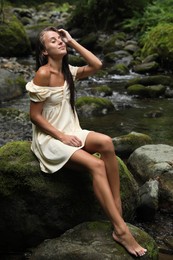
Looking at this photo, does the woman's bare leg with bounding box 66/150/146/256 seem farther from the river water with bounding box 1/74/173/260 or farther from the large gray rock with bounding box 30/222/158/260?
the river water with bounding box 1/74/173/260

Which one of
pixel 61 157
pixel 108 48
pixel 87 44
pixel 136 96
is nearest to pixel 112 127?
pixel 136 96

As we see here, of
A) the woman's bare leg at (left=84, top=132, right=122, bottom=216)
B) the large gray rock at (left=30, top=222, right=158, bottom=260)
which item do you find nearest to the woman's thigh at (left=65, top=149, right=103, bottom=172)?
the woman's bare leg at (left=84, top=132, right=122, bottom=216)

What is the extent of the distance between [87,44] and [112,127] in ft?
40.9

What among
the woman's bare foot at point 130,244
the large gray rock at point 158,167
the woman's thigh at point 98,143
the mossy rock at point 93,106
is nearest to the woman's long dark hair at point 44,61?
the woman's thigh at point 98,143

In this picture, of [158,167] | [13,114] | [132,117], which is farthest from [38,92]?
[132,117]

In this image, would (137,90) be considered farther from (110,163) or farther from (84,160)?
(84,160)

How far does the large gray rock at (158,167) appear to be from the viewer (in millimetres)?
5473

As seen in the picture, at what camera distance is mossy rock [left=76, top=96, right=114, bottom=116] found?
1050 cm

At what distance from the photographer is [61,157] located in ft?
13.1

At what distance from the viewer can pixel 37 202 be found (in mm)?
4242

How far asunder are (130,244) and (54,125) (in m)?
1.32

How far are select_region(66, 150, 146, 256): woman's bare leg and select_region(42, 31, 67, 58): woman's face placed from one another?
3.33 ft

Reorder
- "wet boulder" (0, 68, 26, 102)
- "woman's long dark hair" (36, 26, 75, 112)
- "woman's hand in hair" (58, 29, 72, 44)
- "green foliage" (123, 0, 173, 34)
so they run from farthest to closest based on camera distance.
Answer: "green foliage" (123, 0, 173, 34) → "wet boulder" (0, 68, 26, 102) → "woman's hand in hair" (58, 29, 72, 44) → "woman's long dark hair" (36, 26, 75, 112)

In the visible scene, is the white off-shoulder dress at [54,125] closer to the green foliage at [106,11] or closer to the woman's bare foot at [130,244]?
the woman's bare foot at [130,244]
